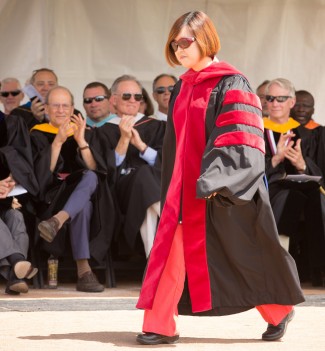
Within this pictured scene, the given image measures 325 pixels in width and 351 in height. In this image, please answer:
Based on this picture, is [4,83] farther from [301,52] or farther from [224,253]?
[224,253]

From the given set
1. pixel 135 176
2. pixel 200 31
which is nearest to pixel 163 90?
pixel 135 176

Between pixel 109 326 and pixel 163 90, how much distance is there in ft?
13.1

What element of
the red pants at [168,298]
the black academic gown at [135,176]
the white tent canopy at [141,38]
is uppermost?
the white tent canopy at [141,38]

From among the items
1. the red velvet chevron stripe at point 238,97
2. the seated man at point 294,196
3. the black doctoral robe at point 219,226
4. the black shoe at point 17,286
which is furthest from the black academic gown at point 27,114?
the red velvet chevron stripe at point 238,97

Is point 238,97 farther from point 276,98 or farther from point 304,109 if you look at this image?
point 304,109

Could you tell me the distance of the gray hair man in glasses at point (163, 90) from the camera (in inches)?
403

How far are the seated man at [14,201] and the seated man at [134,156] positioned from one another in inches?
26.4

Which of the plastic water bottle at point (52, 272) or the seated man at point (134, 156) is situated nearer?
the plastic water bottle at point (52, 272)

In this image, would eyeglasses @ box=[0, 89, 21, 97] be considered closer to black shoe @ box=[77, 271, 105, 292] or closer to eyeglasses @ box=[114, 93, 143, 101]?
eyeglasses @ box=[114, 93, 143, 101]

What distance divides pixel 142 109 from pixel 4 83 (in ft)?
3.97

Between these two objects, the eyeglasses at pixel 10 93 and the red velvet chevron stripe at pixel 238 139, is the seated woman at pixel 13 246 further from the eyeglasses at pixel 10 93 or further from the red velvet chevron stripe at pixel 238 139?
the red velvet chevron stripe at pixel 238 139

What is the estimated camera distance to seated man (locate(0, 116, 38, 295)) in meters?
8.37

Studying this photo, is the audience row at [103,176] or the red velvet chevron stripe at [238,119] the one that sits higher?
the red velvet chevron stripe at [238,119]

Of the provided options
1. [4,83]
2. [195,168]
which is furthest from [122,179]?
[195,168]
